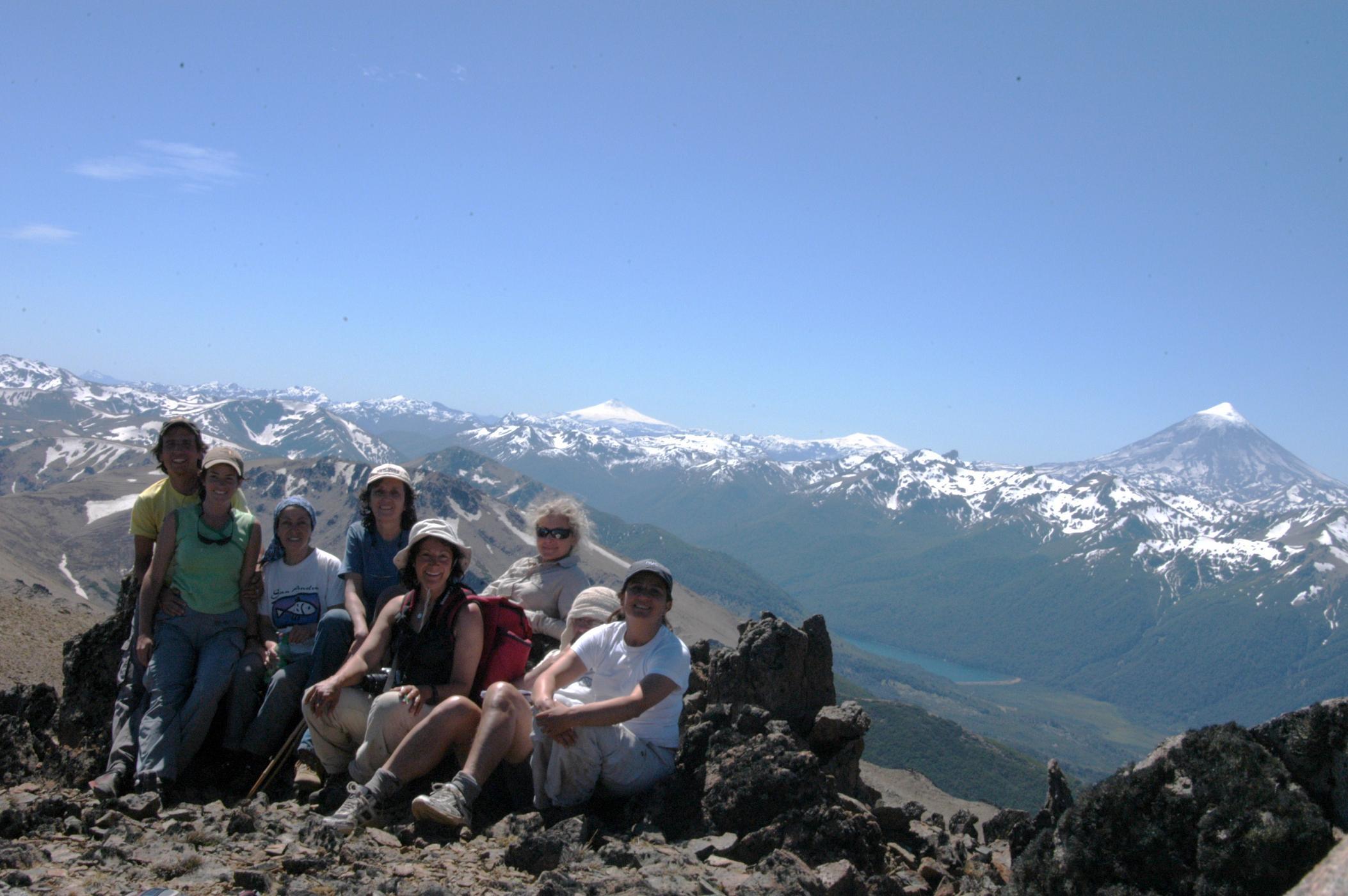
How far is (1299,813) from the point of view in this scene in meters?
4.64

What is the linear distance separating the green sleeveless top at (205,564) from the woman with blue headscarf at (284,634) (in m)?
0.33

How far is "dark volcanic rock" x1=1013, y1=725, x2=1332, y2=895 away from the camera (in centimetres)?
461

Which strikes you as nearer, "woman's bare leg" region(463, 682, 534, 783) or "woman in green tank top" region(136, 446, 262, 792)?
"woman's bare leg" region(463, 682, 534, 783)

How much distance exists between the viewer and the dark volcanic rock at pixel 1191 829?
461 centimetres

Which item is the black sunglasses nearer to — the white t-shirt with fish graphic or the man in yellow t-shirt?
the man in yellow t-shirt

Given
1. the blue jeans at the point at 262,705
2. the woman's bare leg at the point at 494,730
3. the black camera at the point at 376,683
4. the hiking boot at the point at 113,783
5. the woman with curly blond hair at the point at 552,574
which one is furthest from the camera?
the woman with curly blond hair at the point at 552,574

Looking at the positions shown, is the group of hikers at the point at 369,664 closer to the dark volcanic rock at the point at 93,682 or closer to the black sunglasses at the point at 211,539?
the black sunglasses at the point at 211,539

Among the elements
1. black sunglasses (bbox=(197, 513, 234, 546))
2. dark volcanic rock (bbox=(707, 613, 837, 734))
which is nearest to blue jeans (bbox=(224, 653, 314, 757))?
black sunglasses (bbox=(197, 513, 234, 546))

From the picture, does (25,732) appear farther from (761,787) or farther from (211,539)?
(761,787)

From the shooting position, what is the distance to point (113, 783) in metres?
7.40

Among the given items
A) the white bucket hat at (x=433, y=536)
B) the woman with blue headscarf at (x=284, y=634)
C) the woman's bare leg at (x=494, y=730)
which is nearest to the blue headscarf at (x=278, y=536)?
the woman with blue headscarf at (x=284, y=634)

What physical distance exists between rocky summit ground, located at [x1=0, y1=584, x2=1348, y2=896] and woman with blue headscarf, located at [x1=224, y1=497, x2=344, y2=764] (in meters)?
0.51

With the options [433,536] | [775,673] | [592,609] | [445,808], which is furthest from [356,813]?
[775,673]

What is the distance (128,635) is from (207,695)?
2.08 meters
